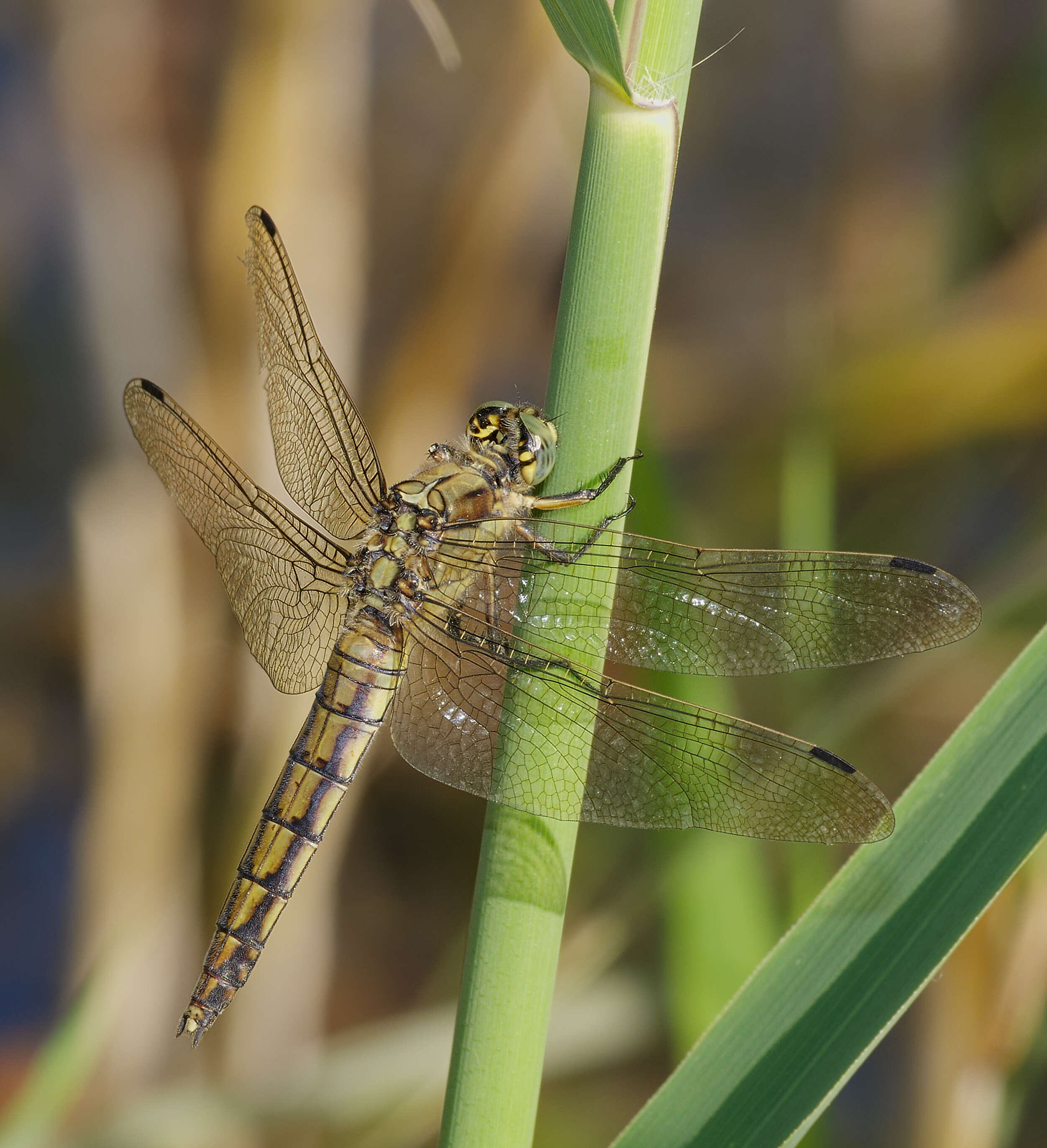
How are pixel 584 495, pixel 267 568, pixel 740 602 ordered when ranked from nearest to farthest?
pixel 584 495
pixel 740 602
pixel 267 568

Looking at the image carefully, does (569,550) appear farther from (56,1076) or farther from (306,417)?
(56,1076)

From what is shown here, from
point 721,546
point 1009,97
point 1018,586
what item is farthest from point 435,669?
point 1009,97

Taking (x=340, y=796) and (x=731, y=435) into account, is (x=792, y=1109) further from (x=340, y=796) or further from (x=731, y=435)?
(x=731, y=435)

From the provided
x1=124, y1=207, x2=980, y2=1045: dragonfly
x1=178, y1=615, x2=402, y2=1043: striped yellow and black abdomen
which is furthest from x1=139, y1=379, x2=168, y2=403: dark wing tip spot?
x1=178, y1=615, x2=402, y2=1043: striped yellow and black abdomen

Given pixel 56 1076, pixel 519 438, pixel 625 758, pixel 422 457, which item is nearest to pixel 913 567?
pixel 625 758

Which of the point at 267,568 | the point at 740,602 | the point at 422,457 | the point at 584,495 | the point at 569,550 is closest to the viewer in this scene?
the point at 584,495

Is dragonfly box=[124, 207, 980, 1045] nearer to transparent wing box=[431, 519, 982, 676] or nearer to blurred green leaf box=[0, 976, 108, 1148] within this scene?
transparent wing box=[431, 519, 982, 676]
